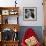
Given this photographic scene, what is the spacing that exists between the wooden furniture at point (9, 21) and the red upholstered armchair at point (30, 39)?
0.35m

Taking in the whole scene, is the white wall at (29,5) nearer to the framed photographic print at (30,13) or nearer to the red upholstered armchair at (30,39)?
the framed photographic print at (30,13)

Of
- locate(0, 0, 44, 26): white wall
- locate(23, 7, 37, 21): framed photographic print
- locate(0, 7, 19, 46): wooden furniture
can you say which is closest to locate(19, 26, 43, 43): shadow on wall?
locate(0, 0, 44, 26): white wall

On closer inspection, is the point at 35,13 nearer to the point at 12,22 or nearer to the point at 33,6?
the point at 33,6

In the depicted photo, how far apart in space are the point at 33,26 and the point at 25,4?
0.90 meters

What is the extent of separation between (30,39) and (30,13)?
1080mm

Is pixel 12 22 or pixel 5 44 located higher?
pixel 12 22

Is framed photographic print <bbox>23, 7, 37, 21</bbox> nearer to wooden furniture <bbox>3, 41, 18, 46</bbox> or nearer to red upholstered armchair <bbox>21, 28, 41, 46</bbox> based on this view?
red upholstered armchair <bbox>21, 28, 41, 46</bbox>

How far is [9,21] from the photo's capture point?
603cm

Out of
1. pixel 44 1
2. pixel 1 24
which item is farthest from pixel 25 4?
pixel 1 24

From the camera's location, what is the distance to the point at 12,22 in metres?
6.03

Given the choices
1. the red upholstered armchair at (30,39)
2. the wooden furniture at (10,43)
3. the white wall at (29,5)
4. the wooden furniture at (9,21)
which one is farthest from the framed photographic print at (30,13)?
the wooden furniture at (10,43)

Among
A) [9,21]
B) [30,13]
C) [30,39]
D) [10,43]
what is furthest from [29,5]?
[10,43]

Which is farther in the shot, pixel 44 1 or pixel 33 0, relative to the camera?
pixel 33 0

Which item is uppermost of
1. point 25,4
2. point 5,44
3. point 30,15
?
point 25,4
